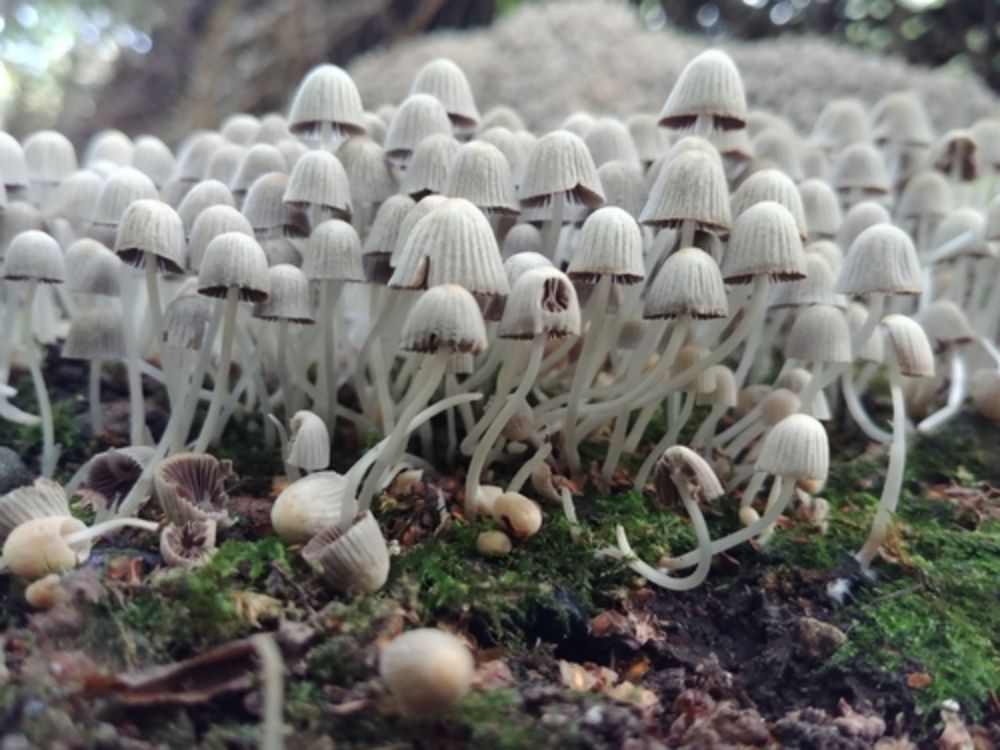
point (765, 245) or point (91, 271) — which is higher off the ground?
point (765, 245)

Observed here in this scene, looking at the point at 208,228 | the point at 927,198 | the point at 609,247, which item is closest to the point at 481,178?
the point at 609,247

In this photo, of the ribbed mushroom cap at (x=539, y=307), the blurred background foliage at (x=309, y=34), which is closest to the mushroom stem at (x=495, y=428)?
the ribbed mushroom cap at (x=539, y=307)

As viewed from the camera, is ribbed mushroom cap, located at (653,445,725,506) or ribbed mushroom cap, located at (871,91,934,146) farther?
ribbed mushroom cap, located at (871,91,934,146)

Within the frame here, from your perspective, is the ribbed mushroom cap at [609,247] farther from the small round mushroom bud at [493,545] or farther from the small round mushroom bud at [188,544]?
the small round mushroom bud at [188,544]

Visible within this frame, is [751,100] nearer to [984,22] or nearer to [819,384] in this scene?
[984,22]

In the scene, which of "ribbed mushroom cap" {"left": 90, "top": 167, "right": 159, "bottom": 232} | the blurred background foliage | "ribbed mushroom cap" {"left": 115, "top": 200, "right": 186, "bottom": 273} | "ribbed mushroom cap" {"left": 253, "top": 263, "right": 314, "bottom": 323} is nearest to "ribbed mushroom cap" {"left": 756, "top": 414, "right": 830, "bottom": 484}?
"ribbed mushroom cap" {"left": 253, "top": 263, "right": 314, "bottom": 323}

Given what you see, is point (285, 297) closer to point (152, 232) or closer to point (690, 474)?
point (152, 232)

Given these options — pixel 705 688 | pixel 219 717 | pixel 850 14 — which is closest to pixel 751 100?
pixel 850 14

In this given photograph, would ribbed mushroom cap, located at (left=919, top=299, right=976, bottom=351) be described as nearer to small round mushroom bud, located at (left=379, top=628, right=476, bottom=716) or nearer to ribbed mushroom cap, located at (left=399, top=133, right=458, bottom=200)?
ribbed mushroom cap, located at (left=399, top=133, right=458, bottom=200)
